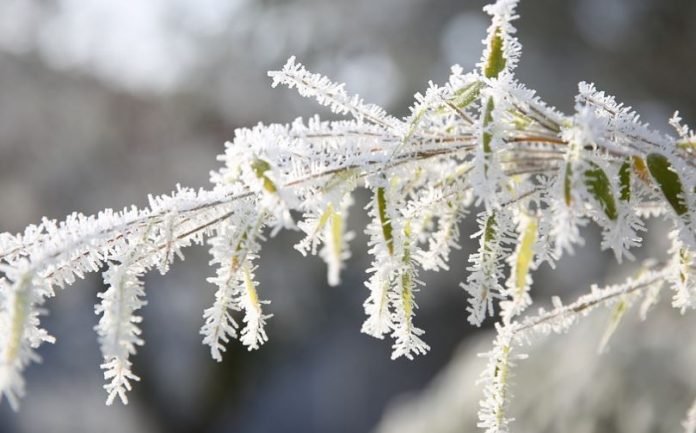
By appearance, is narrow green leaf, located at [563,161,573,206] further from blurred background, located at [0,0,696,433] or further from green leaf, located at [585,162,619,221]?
blurred background, located at [0,0,696,433]

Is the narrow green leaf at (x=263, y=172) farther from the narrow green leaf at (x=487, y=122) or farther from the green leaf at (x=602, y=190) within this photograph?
the green leaf at (x=602, y=190)

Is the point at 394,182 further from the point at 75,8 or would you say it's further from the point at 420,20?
the point at 75,8

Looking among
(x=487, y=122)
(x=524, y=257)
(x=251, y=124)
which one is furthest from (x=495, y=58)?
(x=251, y=124)

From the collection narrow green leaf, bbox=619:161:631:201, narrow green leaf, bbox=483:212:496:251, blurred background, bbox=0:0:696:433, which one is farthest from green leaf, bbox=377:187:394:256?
blurred background, bbox=0:0:696:433

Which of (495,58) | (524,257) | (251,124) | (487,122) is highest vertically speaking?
(251,124)

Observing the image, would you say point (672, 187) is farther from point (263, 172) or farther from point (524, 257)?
point (263, 172)
